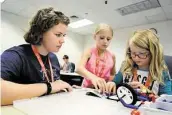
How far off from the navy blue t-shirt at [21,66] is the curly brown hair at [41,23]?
0.07m

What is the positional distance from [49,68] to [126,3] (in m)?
3.50

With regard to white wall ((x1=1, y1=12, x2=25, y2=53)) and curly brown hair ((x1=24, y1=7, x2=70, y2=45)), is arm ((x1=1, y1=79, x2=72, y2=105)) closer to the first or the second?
curly brown hair ((x1=24, y1=7, x2=70, y2=45))

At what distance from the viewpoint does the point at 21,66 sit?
3.19 feet

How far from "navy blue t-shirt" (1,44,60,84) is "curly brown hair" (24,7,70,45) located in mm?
74

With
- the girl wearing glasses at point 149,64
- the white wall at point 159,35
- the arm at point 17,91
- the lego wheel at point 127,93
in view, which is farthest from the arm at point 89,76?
the white wall at point 159,35

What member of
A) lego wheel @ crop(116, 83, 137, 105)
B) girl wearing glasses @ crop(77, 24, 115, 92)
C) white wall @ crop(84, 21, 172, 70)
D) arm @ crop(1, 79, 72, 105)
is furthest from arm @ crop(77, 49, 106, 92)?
white wall @ crop(84, 21, 172, 70)

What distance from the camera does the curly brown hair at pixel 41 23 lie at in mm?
1120

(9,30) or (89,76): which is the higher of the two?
(9,30)

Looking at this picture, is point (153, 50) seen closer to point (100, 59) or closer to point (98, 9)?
point (100, 59)

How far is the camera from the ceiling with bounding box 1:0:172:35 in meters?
4.29

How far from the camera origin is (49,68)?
46.2 inches

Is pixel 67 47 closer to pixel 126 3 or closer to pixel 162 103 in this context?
pixel 126 3

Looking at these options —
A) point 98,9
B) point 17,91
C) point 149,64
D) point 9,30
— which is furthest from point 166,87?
point 9,30

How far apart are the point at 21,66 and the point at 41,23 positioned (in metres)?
0.33
